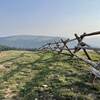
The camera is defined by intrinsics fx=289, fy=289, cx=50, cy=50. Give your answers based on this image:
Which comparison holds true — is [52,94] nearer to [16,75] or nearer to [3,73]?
[16,75]

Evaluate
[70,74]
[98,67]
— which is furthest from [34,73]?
[98,67]

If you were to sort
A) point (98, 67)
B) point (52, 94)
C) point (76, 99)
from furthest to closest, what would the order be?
point (98, 67) → point (52, 94) → point (76, 99)

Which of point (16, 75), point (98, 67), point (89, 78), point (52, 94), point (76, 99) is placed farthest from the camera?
point (16, 75)

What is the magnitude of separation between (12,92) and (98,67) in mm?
2957

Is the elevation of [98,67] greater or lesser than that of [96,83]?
greater

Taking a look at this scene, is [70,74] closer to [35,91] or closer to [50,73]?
[50,73]

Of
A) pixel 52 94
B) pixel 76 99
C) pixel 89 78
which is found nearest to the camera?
pixel 76 99

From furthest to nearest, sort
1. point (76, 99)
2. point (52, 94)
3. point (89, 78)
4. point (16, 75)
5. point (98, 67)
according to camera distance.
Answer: point (16, 75), point (89, 78), point (98, 67), point (52, 94), point (76, 99)

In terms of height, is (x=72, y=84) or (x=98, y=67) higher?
(x=98, y=67)

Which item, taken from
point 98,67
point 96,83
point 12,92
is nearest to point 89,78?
point 96,83

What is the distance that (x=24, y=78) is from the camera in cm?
1130

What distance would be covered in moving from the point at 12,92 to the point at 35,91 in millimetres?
741

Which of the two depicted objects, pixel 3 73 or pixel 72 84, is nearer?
pixel 72 84

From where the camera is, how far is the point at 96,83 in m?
10.2
